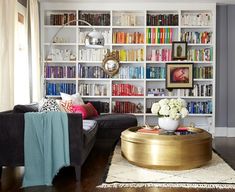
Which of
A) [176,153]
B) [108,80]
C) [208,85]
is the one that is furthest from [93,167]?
[208,85]

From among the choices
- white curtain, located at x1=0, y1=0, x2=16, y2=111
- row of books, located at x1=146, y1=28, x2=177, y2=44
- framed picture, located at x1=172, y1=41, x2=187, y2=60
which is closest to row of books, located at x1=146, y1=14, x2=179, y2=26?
row of books, located at x1=146, y1=28, x2=177, y2=44

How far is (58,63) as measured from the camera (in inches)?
281

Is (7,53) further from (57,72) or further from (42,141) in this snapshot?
(57,72)

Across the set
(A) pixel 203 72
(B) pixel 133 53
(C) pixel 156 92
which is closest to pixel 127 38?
(B) pixel 133 53

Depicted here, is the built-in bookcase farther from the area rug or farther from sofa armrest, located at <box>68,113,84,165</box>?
sofa armrest, located at <box>68,113,84,165</box>

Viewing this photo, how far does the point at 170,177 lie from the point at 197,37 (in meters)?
3.98

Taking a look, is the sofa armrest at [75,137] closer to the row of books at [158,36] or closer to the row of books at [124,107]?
the row of books at [124,107]

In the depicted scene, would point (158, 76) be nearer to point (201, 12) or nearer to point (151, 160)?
point (201, 12)

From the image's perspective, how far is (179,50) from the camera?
22.8 feet

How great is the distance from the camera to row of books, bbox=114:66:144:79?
7008 millimetres

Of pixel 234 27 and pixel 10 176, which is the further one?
pixel 234 27

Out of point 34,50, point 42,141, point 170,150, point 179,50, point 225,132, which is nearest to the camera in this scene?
point 42,141

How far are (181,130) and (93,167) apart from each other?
4.15 ft

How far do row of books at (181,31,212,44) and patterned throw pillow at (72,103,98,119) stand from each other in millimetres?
2410
